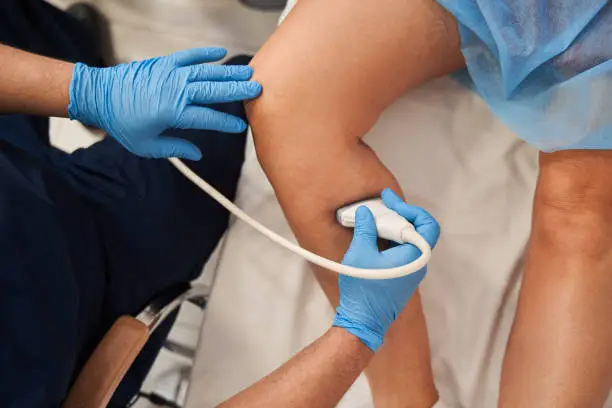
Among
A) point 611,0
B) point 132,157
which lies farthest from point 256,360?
point 611,0

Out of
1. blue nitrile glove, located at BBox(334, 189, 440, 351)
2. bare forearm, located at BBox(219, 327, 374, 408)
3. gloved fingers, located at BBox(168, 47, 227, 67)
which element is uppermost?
gloved fingers, located at BBox(168, 47, 227, 67)

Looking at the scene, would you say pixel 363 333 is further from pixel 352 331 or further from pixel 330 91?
pixel 330 91

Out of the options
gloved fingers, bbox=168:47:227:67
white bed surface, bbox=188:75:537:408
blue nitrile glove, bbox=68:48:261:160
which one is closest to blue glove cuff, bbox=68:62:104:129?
blue nitrile glove, bbox=68:48:261:160

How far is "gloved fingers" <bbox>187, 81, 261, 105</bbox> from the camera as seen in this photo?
73 centimetres

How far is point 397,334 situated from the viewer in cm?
82

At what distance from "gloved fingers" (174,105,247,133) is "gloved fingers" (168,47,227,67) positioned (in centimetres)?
7

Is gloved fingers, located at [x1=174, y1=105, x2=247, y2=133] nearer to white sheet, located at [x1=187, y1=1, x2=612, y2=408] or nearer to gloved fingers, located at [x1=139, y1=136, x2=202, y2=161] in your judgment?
gloved fingers, located at [x1=139, y1=136, x2=202, y2=161]

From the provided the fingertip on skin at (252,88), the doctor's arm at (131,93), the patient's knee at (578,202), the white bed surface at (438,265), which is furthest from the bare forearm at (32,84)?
the patient's knee at (578,202)

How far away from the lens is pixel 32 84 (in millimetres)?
739

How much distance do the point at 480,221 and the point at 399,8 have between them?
371 mm

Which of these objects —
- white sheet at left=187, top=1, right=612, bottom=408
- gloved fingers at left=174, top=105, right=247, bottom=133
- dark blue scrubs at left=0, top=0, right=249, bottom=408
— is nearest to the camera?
dark blue scrubs at left=0, top=0, right=249, bottom=408

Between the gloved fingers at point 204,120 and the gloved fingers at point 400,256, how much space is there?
0.27m

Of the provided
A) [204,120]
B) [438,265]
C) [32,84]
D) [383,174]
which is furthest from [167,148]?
[438,265]

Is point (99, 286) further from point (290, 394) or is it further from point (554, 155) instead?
point (554, 155)
